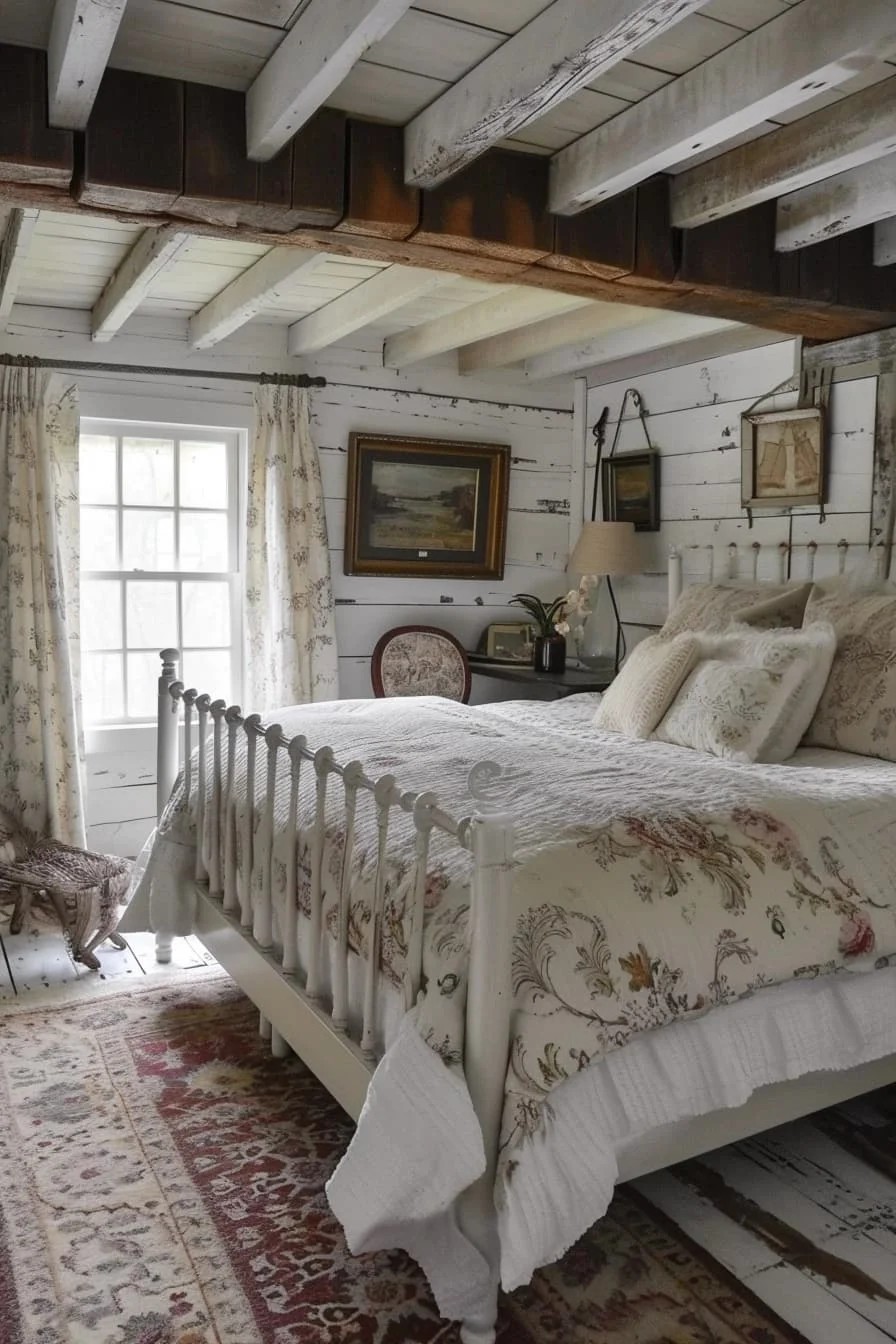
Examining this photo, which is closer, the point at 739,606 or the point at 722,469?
the point at 739,606

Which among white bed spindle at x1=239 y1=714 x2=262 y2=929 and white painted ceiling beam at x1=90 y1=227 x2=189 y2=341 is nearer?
white bed spindle at x1=239 y1=714 x2=262 y2=929

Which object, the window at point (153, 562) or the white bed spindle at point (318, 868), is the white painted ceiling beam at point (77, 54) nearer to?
the white bed spindle at point (318, 868)

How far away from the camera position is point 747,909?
6.36 feet

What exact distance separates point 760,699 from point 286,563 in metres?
2.21

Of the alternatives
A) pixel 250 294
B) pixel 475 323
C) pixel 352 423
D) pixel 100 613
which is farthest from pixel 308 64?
pixel 100 613

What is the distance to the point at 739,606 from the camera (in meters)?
3.36

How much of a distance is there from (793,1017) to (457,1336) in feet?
2.66

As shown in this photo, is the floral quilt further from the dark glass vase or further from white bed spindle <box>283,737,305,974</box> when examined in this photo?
the dark glass vase

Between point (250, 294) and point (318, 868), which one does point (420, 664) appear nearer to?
point (250, 294)

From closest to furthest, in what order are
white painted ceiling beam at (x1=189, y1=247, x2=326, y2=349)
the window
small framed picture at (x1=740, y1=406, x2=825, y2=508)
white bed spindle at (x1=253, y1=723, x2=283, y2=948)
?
white bed spindle at (x1=253, y1=723, x2=283, y2=948) < white painted ceiling beam at (x1=189, y1=247, x2=326, y2=349) < small framed picture at (x1=740, y1=406, x2=825, y2=508) < the window

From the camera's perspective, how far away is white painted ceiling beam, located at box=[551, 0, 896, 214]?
1.79 m

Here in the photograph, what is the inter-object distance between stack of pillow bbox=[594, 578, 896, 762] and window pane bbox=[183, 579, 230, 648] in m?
1.90

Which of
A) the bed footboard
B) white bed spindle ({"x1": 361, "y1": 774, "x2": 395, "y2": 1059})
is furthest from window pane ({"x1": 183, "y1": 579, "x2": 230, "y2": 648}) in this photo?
white bed spindle ({"x1": 361, "y1": 774, "x2": 395, "y2": 1059})

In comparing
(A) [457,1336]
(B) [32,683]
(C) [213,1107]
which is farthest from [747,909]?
(B) [32,683]
